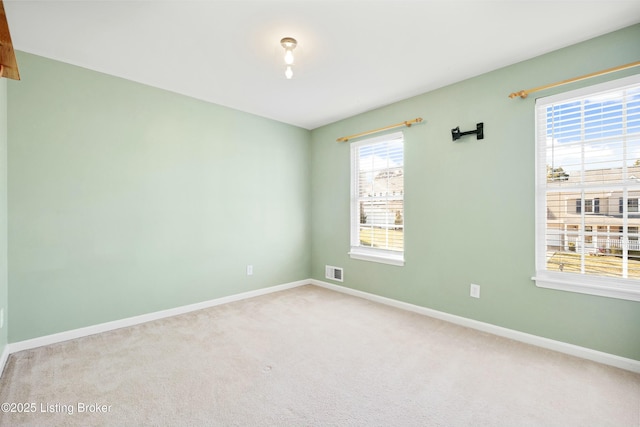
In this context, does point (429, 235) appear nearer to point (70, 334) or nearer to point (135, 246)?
point (135, 246)

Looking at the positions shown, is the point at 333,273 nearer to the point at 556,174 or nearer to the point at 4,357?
the point at 556,174

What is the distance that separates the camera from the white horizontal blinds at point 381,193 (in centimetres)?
372

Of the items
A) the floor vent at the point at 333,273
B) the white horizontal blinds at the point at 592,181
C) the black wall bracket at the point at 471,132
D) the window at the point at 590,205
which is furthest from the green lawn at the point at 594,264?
the floor vent at the point at 333,273

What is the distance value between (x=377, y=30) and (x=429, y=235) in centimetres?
212

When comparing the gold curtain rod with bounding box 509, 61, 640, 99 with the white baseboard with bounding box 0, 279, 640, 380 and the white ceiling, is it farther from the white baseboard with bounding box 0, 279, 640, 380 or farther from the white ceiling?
the white baseboard with bounding box 0, 279, 640, 380

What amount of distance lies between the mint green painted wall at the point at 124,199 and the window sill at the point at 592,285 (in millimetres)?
3198

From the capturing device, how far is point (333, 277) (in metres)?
4.48

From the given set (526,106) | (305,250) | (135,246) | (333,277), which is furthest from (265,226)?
(526,106)

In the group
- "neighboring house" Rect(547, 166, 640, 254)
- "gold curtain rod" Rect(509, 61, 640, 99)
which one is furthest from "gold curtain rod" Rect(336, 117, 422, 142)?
"neighboring house" Rect(547, 166, 640, 254)

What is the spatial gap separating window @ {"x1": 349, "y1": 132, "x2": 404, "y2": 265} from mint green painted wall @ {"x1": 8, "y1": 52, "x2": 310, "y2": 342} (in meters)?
1.22

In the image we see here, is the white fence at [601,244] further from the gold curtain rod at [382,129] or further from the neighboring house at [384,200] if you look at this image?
the gold curtain rod at [382,129]

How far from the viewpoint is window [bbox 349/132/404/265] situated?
3719 mm

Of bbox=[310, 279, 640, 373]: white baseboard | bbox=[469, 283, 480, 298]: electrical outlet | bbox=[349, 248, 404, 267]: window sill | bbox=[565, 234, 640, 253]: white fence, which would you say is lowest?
bbox=[310, 279, 640, 373]: white baseboard

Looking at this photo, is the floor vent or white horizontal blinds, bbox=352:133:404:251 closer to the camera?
white horizontal blinds, bbox=352:133:404:251
